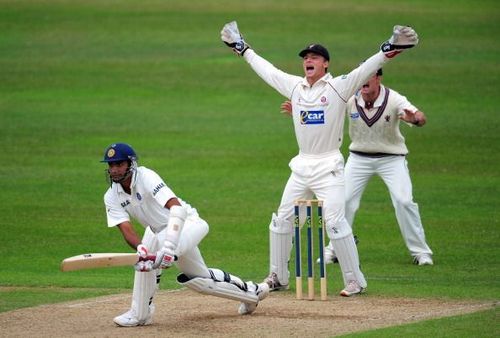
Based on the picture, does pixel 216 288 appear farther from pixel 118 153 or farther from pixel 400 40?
pixel 400 40

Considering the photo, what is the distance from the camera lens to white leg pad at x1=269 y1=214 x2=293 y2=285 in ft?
39.3

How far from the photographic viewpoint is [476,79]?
27.2 meters

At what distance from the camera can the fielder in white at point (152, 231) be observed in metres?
9.94

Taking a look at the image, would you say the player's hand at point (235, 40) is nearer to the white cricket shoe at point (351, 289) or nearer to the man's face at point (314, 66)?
the man's face at point (314, 66)

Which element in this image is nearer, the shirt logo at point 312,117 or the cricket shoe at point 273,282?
the shirt logo at point 312,117

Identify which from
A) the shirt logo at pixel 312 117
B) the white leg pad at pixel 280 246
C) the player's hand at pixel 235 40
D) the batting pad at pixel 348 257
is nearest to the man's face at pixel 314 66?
the shirt logo at pixel 312 117

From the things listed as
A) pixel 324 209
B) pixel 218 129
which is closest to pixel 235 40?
pixel 324 209

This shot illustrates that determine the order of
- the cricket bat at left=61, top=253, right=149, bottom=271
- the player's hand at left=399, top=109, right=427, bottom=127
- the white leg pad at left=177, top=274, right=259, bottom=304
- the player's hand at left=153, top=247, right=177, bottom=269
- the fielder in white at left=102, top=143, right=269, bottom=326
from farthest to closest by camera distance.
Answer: the player's hand at left=399, top=109, right=427, bottom=127 → the white leg pad at left=177, top=274, right=259, bottom=304 → the fielder in white at left=102, top=143, right=269, bottom=326 → the player's hand at left=153, top=247, right=177, bottom=269 → the cricket bat at left=61, top=253, right=149, bottom=271

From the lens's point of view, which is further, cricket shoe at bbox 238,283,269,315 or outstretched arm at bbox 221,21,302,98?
outstretched arm at bbox 221,21,302,98

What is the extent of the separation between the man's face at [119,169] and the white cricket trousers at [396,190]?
13.0ft

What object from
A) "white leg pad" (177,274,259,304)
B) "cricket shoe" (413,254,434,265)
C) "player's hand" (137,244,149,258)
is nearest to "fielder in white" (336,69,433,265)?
"cricket shoe" (413,254,434,265)

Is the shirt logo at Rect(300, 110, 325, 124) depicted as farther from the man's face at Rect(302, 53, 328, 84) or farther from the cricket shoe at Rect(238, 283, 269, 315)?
the cricket shoe at Rect(238, 283, 269, 315)

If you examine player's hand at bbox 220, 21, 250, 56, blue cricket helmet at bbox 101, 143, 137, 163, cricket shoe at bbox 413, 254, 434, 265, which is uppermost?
player's hand at bbox 220, 21, 250, 56

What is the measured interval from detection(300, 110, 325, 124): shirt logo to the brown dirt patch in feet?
5.46
